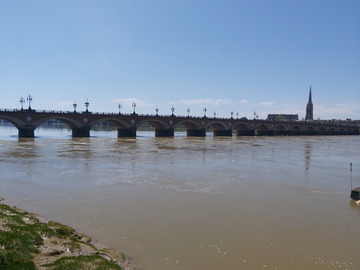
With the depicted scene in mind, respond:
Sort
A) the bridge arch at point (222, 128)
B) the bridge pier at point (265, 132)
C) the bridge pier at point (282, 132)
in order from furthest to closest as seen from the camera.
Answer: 1. the bridge pier at point (282, 132)
2. the bridge pier at point (265, 132)
3. the bridge arch at point (222, 128)

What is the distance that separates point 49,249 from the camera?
27.6ft

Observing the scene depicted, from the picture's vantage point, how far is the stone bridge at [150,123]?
6128cm

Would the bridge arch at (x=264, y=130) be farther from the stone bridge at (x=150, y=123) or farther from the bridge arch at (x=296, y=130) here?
the bridge arch at (x=296, y=130)

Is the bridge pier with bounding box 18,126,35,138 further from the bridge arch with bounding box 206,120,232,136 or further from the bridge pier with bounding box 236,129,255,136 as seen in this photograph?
the bridge pier with bounding box 236,129,255,136

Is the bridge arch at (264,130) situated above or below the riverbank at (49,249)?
above

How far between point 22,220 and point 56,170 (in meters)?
15.4

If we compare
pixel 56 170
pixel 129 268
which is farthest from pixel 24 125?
pixel 129 268

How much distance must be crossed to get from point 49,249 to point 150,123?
82388mm

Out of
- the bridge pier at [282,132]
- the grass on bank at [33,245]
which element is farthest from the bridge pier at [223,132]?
the grass on bank at [33,245]

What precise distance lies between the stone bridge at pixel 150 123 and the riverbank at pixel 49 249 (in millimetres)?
56409

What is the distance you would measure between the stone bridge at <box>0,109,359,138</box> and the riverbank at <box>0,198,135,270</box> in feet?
185

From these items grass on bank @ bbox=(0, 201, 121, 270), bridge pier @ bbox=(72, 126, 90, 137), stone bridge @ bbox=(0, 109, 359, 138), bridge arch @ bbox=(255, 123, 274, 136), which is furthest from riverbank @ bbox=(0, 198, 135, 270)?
bridge arch @ bbox=(255, 123, 274, 136)

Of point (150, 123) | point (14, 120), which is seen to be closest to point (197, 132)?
point (150, 123)

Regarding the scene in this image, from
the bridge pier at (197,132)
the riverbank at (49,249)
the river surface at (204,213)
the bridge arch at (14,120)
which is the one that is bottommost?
the river surface at (204,213)
